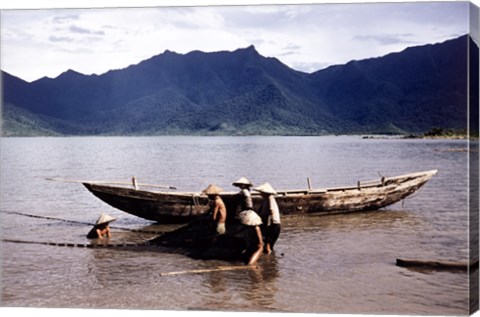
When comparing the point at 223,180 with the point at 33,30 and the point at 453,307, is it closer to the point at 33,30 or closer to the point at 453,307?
the point at 33,30

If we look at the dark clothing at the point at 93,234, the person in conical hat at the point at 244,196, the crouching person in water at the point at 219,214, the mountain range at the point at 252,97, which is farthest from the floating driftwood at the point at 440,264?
the dark clothing at the point at 93,234

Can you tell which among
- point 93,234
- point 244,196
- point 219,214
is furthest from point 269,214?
point 93,234

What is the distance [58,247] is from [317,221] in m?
4.56

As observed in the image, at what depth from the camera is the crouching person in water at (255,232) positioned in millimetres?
8117

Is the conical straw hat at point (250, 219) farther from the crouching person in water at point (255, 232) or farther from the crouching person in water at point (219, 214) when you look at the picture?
the crouching person in water at point (219, 214)

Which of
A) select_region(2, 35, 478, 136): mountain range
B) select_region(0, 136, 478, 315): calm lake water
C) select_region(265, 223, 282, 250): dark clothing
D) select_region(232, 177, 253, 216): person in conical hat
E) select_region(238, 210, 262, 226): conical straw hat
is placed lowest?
select_region(0, 136, 478, 315): calm lake water

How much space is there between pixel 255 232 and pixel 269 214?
31cm

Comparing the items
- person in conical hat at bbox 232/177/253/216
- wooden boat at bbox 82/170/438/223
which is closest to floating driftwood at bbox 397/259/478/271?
person in conical hat at bbox 232/177/253/216

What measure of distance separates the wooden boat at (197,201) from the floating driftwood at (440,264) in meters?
3.13

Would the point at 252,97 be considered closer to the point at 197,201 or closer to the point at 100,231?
the point at 197,201

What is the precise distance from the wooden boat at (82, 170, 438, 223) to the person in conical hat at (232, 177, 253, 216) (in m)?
1.40

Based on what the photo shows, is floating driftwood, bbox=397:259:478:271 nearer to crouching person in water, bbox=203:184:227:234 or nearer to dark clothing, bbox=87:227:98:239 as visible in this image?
crouching person in water, bbox=203:184:227:234

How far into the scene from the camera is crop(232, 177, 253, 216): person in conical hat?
28.6 ft

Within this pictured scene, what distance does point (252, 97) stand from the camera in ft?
60.0
